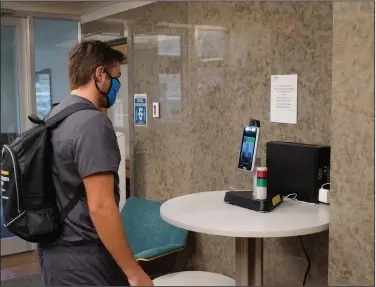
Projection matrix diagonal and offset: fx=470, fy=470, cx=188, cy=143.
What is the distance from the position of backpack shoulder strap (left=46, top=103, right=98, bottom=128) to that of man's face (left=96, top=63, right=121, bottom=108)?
15 centimetres

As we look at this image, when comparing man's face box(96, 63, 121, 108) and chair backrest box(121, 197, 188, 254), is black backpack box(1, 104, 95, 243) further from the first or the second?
chair backrest box(121, 197, 188, 254)

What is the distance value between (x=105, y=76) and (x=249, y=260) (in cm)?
104

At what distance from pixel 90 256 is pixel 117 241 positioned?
5.7 inches


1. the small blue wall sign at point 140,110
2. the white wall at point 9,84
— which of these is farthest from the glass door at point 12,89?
the small blue wall sign at point 140,110

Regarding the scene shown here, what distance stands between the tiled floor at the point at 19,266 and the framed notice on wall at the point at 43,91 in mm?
1363

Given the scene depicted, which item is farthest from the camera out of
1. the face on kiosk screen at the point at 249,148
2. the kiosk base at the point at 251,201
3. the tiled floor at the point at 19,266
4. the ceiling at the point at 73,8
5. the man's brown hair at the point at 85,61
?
the ceiling at the point at 73,8

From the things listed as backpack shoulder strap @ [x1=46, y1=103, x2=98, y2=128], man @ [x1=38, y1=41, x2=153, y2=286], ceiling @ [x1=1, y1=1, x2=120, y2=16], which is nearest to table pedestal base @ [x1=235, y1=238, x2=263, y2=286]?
man @ [x1=38, y1=41, x2=153, y2=286]

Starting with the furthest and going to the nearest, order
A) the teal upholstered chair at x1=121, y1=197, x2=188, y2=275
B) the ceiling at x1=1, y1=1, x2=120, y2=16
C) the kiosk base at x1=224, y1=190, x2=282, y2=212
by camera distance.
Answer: the ceiling at x1=1, y1=1, x2=120, y2=16, the teal upholstered chair at x1=121, y1=197, x2=188, y2=275, the kiosk base at x1=224, y1=190, x2=282, y2=212

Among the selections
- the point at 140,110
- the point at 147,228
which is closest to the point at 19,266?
the point at 147,228

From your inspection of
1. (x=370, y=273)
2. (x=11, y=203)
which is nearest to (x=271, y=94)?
(x=370, y=273)

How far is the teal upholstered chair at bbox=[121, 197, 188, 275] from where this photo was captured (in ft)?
9.62

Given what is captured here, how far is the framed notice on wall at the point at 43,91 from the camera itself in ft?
15.1

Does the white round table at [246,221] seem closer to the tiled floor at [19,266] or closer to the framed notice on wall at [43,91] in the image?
the tiled floor at [19,266]

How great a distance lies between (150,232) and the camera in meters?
3.29
